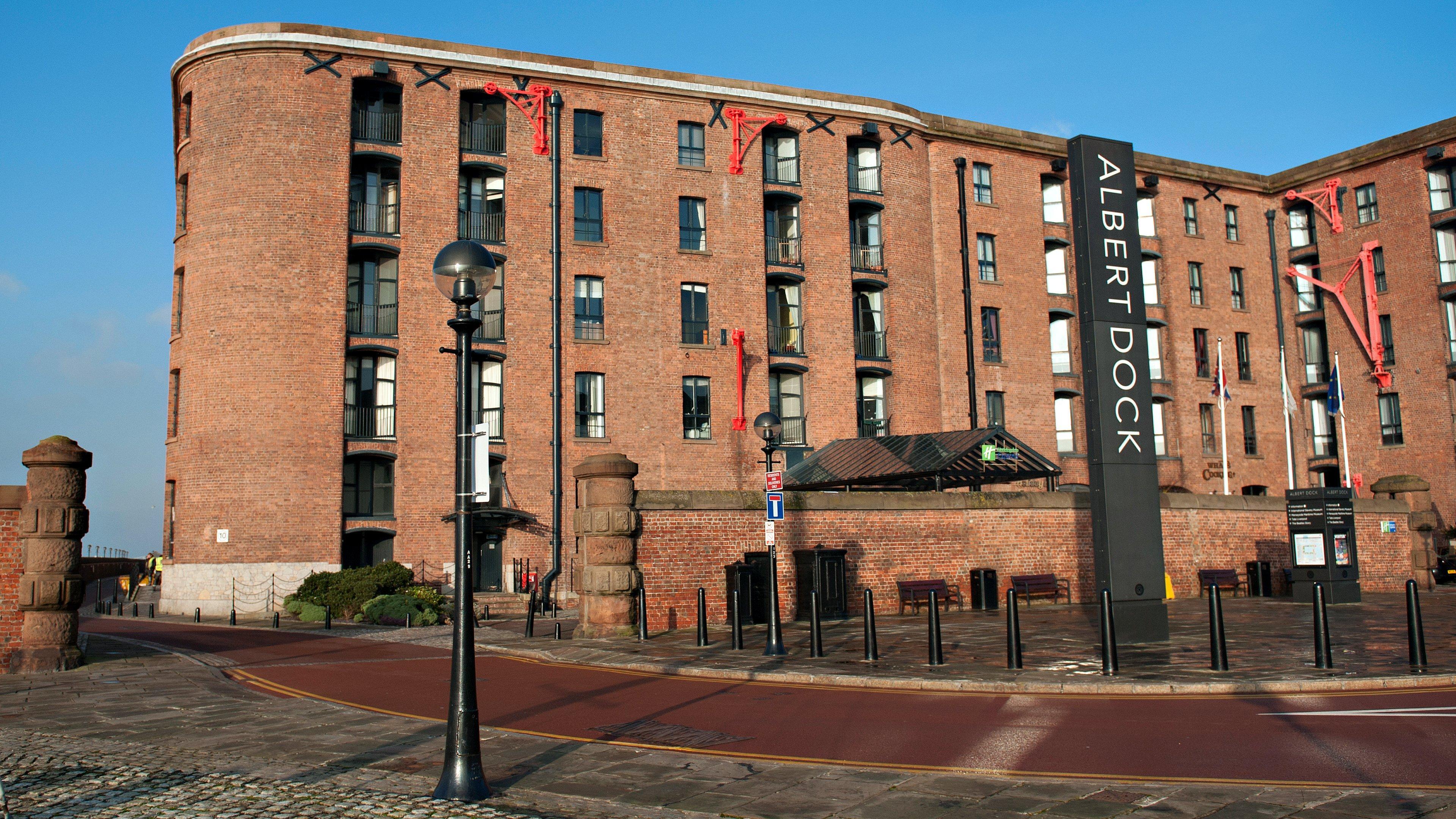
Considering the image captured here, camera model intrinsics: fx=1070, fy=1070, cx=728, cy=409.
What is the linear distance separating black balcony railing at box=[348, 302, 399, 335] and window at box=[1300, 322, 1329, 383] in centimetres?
3971

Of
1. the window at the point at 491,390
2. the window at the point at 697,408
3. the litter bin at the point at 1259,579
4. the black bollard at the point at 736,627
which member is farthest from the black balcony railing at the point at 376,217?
the litter bin at the point at 1259,579

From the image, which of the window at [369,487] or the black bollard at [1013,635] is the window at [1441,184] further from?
the window at [369,487]

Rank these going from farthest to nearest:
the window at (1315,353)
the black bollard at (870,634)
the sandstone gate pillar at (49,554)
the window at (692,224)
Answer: the window at (1315,353) < the window at (692,224) < the sandstone gate pillar at (49,554) < the black bollard at (870,634)

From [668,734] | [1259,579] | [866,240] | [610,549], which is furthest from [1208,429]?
[668,734]

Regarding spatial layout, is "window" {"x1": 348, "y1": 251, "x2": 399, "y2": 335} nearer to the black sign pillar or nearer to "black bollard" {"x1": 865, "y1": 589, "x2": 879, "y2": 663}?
the black sign pillar

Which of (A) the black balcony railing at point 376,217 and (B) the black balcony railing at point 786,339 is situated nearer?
(A) the black balcony railing at point 376,217

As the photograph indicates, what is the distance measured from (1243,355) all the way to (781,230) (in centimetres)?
2259

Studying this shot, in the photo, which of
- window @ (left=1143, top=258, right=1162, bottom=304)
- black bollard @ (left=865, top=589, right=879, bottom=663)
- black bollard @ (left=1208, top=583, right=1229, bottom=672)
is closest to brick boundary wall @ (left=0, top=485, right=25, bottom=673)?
black bollard @ (left=865, top=589, right=879, bottom=663)

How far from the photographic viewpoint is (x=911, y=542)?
75.6 ft

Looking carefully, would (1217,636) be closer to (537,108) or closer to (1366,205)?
(537,108)

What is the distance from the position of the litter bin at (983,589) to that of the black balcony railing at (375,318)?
21.0m

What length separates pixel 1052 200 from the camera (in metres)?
45.6

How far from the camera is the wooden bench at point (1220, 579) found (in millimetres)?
26531

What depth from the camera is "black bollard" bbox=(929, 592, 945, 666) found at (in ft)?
43.5
